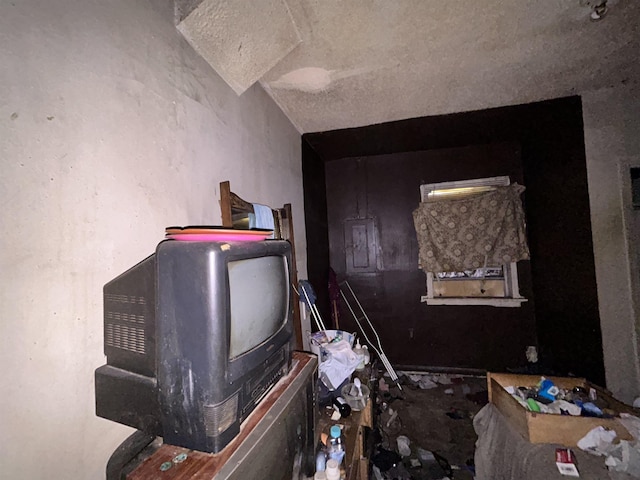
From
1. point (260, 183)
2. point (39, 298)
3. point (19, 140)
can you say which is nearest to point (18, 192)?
point (19, 140)

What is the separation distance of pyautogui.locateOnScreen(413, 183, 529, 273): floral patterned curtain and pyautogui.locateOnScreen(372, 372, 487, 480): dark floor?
1.31 metres

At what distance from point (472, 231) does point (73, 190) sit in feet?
11.2

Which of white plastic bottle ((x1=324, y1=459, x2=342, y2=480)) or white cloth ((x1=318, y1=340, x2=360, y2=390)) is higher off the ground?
white cloth ((x1=318, y1=340, x2=360, y2=390))

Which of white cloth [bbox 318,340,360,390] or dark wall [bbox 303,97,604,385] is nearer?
white cloth [bbox 318,340,360,390]

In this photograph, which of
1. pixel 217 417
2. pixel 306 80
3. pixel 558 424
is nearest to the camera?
pixel 217 417

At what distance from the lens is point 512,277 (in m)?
3.04

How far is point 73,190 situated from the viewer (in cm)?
64

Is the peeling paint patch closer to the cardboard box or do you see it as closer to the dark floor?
the cardboard box

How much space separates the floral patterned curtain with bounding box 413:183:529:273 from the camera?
2.93 m

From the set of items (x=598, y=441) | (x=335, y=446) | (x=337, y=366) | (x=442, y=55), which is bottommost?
(x=598, y=441)

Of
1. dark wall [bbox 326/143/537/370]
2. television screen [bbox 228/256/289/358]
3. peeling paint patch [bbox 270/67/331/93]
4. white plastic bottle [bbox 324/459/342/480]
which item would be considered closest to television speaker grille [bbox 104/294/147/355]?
television screen [bbox 228/256/289/358]

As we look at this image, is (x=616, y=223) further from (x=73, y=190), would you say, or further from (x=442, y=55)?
(x=73, y=190)

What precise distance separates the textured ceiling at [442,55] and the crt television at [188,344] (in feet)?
3.67

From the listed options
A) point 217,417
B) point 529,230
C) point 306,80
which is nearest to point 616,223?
point 529,230
